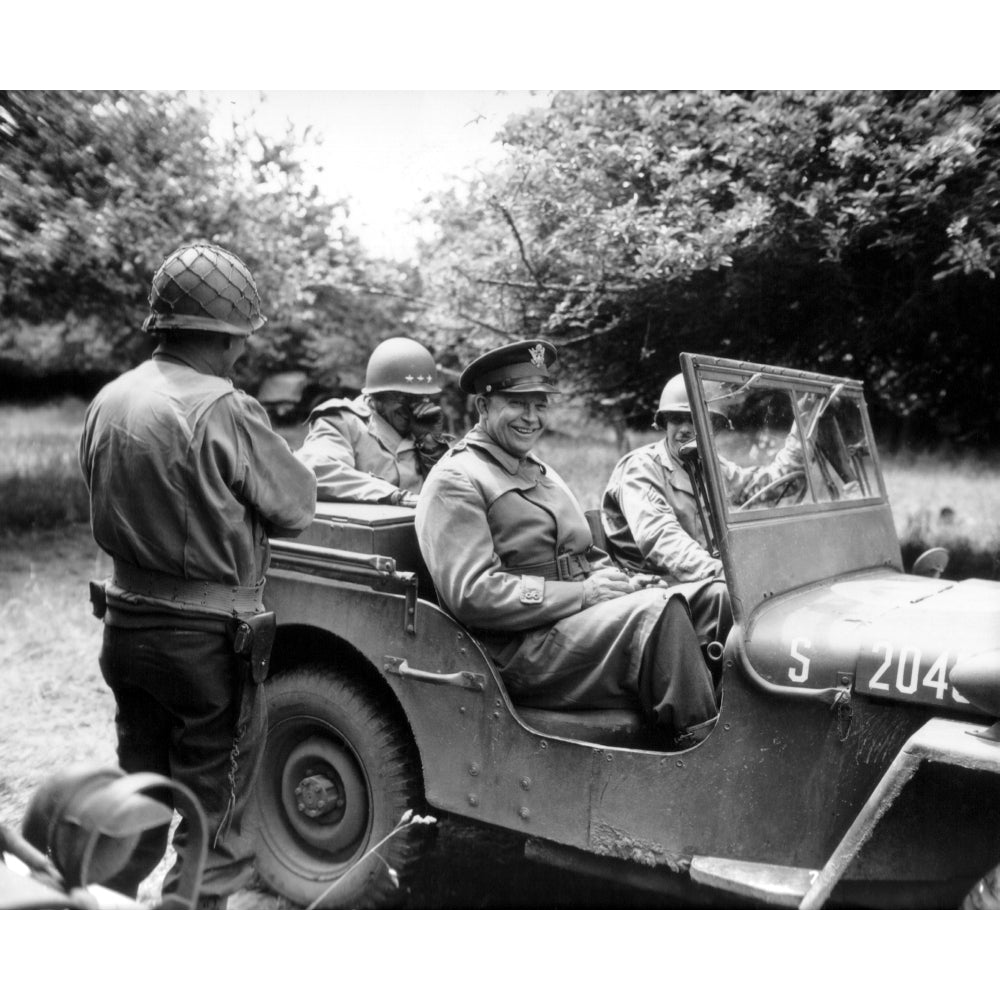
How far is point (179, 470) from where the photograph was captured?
86.4 inches

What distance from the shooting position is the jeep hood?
2025 mm

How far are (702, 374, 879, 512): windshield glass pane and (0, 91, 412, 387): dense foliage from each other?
1.70 m

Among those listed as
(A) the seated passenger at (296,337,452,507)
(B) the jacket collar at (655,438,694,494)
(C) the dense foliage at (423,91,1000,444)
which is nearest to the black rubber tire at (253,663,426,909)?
(A) the seated passenger at (296,337,452,507)

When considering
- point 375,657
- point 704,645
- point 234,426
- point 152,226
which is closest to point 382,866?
point 375,657

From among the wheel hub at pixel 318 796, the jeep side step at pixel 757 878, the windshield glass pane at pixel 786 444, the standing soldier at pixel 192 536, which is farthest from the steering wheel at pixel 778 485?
the wheel hub at pixel 318 796

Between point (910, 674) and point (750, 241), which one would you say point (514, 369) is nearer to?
point (910, 674)

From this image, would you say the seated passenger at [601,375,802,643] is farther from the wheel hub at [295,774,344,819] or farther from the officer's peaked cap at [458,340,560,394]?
the wheel hub at [295,774,344,819]

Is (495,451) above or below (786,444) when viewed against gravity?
above

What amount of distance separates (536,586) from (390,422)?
1.55 metres

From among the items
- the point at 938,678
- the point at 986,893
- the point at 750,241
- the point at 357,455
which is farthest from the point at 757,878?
the point at 750,241

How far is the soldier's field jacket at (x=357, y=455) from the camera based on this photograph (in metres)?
3.39

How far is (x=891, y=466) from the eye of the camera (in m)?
3.63

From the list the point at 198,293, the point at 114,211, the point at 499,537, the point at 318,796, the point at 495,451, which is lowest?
the point at 318,796

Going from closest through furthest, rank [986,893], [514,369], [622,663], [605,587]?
1. [986,893]
2. [622,663]
3. [605,587]
4. [514,369]
